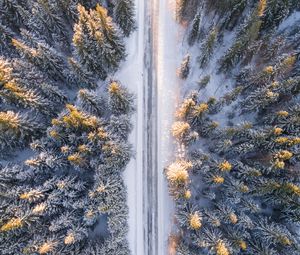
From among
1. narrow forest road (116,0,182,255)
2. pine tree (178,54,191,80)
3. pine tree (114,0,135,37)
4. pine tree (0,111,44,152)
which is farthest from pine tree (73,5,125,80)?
pine tree (0,111,44,152)

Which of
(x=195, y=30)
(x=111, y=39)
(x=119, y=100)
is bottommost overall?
(x=119, y=100)

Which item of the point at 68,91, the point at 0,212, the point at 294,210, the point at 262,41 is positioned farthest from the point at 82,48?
the point at 294,210

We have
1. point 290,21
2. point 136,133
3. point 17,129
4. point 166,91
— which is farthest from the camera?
point 290,21

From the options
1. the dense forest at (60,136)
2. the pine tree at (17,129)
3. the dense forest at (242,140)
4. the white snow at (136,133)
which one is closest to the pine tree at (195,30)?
the dense forest at (242,140)

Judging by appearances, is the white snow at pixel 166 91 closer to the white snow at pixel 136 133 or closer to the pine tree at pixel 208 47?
the white snow at pixel 136 133

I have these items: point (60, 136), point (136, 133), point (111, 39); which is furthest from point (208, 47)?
point (60, 136)

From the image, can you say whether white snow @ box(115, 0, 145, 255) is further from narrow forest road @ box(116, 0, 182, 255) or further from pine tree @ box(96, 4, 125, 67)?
pine tree @ box(96, 4, 125, 67)

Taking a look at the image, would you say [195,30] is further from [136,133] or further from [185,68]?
[136,133]

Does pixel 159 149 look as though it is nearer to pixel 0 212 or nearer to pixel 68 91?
pixel 68 91
